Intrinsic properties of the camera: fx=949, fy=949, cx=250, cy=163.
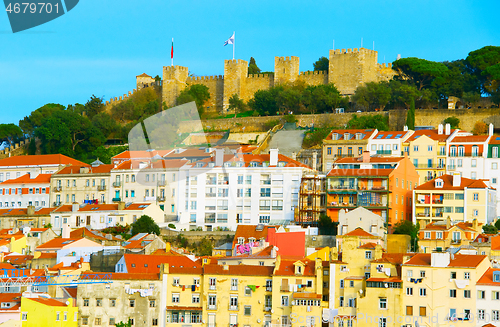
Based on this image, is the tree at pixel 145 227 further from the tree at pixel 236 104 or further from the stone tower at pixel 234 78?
the stone tower at pixel 234 78

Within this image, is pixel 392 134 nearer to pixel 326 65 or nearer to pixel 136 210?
pixel 136 210

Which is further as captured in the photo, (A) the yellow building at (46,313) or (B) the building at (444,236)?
(B) the building at (444,236)

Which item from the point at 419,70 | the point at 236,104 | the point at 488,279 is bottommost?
the point at 488,279

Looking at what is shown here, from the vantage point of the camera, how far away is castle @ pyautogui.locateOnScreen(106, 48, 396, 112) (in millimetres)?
83625

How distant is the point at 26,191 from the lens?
229 feet

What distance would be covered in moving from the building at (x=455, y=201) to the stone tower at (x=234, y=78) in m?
35.2

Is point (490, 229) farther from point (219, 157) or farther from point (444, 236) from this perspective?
point (219, 157)

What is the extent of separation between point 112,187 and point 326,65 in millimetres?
33056

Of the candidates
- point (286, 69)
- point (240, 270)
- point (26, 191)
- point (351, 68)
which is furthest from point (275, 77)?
point (240, 270)

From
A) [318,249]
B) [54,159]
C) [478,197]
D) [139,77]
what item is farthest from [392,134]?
[139,77]

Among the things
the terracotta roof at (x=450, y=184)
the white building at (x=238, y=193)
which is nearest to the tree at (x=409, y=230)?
the terracotta roof at (x=450, y=184)

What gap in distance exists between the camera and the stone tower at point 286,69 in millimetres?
87250

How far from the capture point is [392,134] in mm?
66000

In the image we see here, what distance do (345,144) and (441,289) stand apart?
84.7 feet
